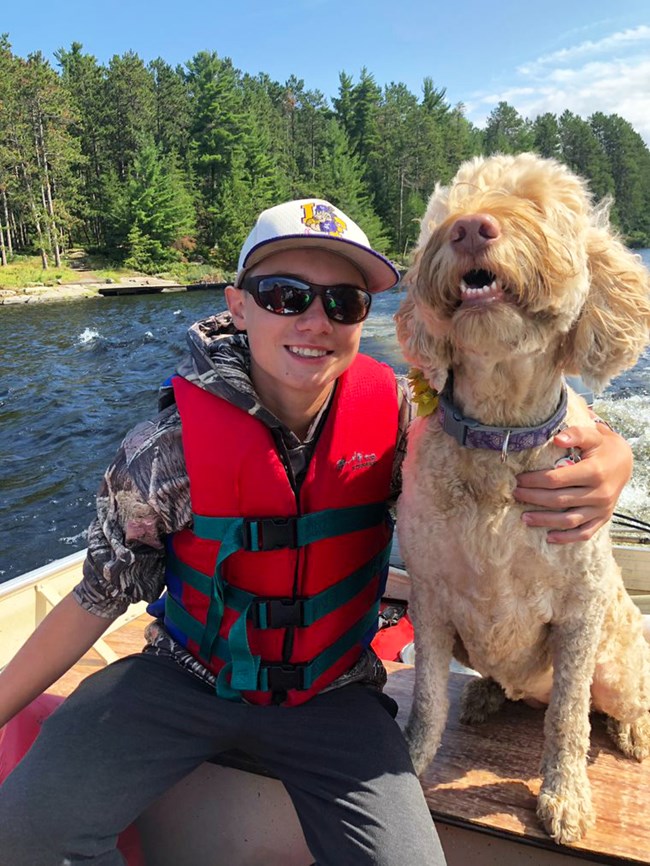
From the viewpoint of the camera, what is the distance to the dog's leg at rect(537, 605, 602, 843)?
195 centimetres

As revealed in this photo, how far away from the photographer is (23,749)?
7.42ft

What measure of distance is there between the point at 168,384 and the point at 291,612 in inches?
34.5

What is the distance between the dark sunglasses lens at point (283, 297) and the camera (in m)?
2.04

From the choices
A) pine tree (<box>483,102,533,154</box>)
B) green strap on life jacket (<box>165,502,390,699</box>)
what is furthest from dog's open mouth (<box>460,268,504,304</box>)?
pine tree (<box>483,102,533,154</box>)

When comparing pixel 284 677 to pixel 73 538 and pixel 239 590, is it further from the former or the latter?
pixel 73 538

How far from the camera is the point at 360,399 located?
2281mm

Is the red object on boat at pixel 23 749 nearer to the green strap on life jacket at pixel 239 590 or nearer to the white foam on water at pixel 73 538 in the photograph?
the green strap on life jacket at pixel 239 590

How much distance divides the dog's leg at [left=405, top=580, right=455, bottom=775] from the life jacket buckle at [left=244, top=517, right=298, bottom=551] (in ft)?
1.42

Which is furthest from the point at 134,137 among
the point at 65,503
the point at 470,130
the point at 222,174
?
the point at 65,503

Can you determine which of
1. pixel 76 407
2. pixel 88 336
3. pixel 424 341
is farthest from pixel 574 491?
pixel 88 336

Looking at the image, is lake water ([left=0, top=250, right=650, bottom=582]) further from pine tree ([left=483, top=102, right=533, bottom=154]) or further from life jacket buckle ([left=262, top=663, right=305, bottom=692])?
pine tree ([left=483, top=102, right=533, bottom=154])

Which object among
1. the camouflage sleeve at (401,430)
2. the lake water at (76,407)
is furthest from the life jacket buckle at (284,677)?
the lake water at (76,407)

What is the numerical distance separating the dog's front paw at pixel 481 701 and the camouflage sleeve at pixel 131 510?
1.28m

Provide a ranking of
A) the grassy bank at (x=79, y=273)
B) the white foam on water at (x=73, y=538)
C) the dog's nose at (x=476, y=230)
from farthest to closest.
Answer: the grassy bank at (x=79, y=273), the white foam on water at (x=73, y=538), the dog's nose at (x=476, y=230)
